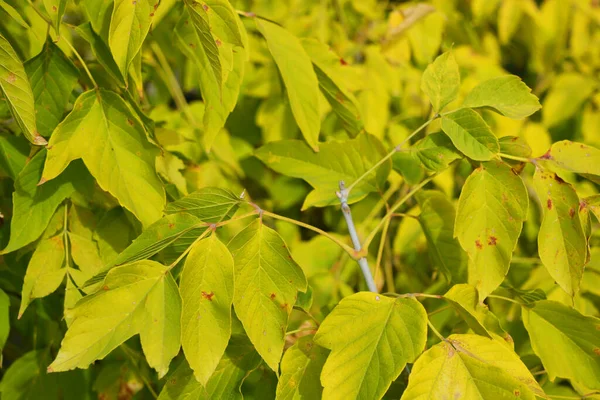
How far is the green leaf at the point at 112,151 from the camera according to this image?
827mm

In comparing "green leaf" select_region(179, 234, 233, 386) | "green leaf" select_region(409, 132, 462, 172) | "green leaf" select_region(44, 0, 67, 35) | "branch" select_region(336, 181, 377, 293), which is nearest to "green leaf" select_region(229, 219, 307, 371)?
"green leaf" select_region(179, 234, 233, 386)

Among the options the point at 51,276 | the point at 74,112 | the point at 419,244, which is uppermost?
the point at 74,112

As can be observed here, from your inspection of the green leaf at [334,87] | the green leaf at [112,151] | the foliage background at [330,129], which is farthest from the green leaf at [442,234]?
the green leaf at [112,151]

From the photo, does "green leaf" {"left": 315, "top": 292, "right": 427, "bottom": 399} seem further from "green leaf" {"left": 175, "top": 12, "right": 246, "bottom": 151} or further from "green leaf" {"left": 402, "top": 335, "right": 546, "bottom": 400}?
"green leaf" {"left": 175, "top": 12, "right": 246, "bottom": 151}

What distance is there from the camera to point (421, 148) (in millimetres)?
893

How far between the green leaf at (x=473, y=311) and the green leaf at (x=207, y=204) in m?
0.30

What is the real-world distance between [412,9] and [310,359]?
4.23 feet

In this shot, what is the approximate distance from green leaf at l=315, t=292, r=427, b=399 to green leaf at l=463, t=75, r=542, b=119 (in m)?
0.30

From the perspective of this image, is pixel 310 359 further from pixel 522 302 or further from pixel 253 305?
pixel 522 302

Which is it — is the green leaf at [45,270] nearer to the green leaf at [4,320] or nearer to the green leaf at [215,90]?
the green leaf at [4,320]

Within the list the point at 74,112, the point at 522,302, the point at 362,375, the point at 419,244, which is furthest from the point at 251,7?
the point at 362,375

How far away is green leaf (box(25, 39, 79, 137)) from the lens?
2.88 ft

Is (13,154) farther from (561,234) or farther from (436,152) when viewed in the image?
(561,234)

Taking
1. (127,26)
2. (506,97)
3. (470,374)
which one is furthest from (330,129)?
(470,374)
